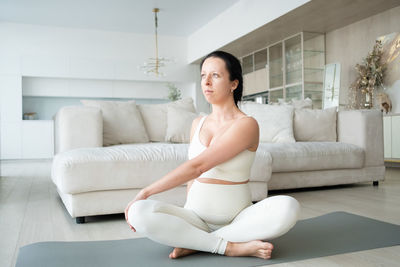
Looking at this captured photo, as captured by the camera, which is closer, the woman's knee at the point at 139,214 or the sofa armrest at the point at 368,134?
the woman's knee at the point at 139,214

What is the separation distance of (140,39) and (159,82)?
1.14 meters

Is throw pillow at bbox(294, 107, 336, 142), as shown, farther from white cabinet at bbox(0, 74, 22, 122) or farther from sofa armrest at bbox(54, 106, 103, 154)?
white cabinet at bbox(0, 74, 22, 122)

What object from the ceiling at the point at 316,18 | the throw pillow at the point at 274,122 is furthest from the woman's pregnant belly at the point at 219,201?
the ceiling at the point at 316,18

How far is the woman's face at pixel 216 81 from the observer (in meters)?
1.50

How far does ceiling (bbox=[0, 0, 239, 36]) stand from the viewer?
6.88 meters

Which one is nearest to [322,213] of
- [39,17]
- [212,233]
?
[212,233]

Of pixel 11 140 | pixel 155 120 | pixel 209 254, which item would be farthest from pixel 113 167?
pixel 11 140

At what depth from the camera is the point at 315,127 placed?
153 inches

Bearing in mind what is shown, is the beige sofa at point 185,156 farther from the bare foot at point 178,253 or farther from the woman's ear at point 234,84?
the woman's ear at point 234,84

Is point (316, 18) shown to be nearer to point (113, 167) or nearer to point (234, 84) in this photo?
point (113, 167)

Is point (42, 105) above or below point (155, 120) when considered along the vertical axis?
above

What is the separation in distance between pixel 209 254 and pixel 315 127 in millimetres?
2673

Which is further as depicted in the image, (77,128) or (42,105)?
(42,105)

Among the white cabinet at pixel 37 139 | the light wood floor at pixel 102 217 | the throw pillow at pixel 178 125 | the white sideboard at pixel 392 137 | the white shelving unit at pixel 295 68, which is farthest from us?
the white cabinet at pixel 37 139
